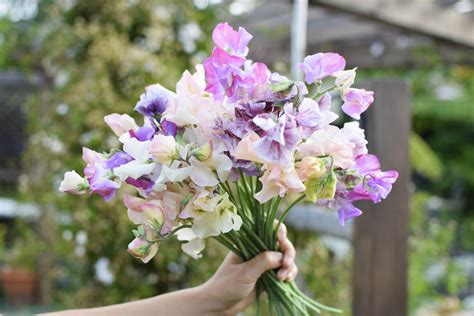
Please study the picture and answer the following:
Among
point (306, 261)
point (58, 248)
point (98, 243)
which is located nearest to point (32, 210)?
point (58, 248)

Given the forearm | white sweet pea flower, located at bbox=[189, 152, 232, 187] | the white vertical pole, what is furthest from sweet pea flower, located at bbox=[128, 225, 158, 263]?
the white vertical pole

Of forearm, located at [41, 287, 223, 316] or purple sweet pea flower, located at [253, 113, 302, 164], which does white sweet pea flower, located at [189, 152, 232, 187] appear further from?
forearm, located at [41, 287, 223, 316]

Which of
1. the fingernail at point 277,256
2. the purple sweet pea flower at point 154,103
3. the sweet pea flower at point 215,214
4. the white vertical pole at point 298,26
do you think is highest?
the white vertical pole at point 298,26

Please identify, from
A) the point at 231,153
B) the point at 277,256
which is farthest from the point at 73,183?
the point at 277,256

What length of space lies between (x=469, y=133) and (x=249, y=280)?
9.62 metres

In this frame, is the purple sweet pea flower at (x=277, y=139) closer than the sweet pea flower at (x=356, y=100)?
Yes

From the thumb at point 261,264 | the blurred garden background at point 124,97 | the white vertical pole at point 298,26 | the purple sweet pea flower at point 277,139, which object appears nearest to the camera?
the purple sweet pea flower at point 277,139

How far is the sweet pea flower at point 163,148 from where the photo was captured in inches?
37.7

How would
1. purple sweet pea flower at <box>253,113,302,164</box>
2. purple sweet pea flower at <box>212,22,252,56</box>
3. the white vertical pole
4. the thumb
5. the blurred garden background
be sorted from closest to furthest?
purple sweet pea flower at <box>253,113,302,164</box> → purple sweet pea flower at <box>212,22,252,56</box> → the thumb → the white vertical pole → the blurred garden background

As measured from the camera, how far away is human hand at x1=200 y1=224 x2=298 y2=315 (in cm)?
112

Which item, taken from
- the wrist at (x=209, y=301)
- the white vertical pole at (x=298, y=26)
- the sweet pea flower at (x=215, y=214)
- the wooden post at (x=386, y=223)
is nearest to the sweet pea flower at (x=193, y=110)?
the sweet pea flower at (x=215, y=214)

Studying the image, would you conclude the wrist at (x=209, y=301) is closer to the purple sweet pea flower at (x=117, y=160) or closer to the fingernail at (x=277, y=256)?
the fingernail at (x=277, y=256)

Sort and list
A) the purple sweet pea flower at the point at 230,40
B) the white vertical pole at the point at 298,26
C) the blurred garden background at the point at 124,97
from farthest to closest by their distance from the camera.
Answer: the blurred garden background at the point at 124,97 → the white vertical pole at the point at 298,26 → the purple sweet pea flower at the point at 230,40

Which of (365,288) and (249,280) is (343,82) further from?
(365,288)
